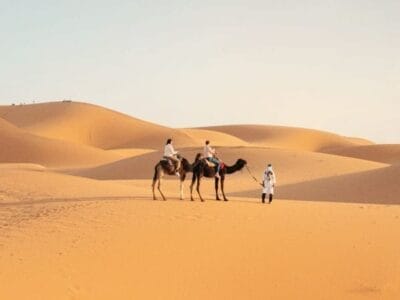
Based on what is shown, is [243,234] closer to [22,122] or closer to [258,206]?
[258,206]

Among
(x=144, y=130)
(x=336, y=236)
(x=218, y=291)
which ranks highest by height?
(x=144, y=130)

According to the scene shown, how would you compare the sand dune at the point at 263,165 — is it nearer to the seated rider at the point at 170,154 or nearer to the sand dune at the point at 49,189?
the sand dune at the point at 49,189

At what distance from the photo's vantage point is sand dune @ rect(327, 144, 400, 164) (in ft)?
276

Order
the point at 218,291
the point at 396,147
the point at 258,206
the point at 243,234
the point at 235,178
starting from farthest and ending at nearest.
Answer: the point at 396,147 → the point at 235,178 → the point at 258,206 → the point at 243,234 → the point at 218,291

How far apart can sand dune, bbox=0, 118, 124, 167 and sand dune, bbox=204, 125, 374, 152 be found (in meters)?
51.8

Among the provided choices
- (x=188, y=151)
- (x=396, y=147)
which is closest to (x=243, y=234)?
(x=188, y=151)

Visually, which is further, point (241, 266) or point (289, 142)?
point (289, 142)

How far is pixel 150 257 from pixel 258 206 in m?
A: 5.84

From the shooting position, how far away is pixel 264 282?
10750 millimetres

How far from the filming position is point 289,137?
403 ft

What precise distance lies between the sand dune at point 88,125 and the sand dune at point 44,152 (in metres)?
23.3

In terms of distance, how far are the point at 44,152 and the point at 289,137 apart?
65849 millimetres

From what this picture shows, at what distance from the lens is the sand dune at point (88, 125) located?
9638 cm

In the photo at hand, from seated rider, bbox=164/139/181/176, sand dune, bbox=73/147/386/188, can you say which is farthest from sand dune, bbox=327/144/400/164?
seated rider, bbox=164/139/181/176
